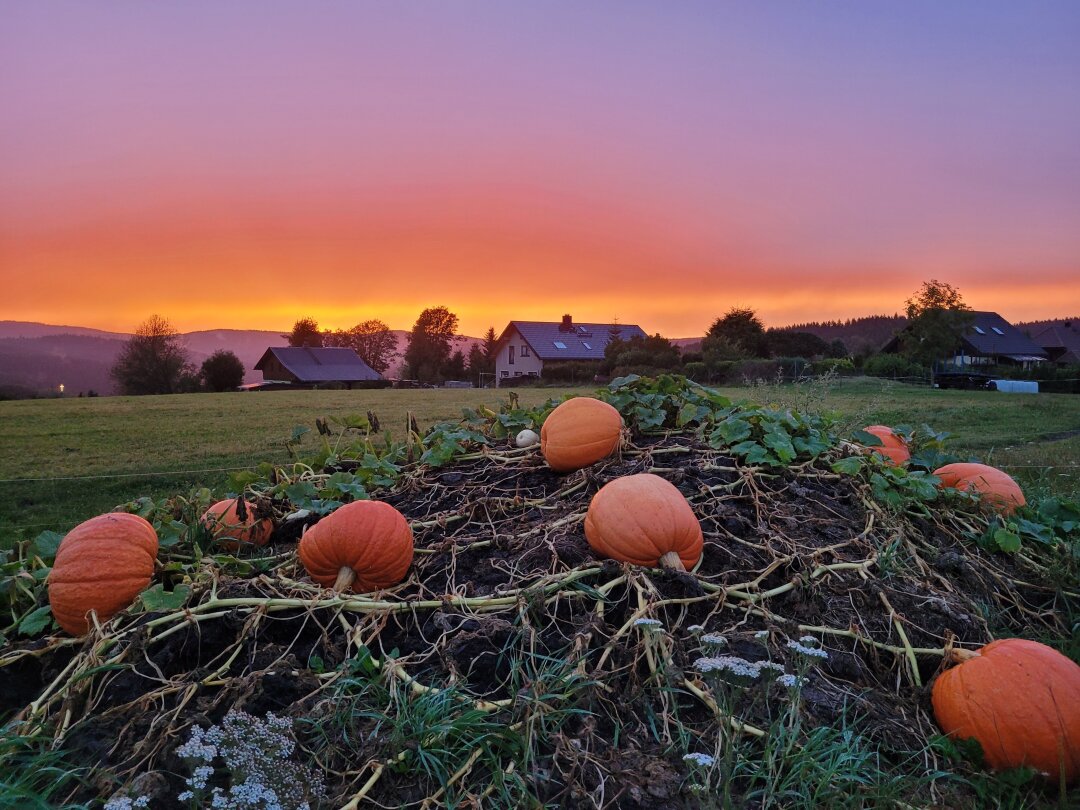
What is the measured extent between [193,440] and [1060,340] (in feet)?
223

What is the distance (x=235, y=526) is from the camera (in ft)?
12.8

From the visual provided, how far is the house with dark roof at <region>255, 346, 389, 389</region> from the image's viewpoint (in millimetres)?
47812

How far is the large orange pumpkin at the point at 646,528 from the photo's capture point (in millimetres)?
3059

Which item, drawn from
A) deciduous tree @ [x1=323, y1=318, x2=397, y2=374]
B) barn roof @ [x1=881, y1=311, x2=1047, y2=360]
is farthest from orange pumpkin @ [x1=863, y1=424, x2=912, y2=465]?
deciduous tree @ [x1=323, y1=318, x2=397, y2=374]

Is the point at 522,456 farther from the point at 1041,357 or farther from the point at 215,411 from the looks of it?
the point at 1041,357

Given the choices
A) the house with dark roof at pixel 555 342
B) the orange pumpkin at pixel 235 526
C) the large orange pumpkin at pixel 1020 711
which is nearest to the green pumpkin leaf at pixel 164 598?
the orange pumpkin at pixel 235 526

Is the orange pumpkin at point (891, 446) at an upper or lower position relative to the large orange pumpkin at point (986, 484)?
upper

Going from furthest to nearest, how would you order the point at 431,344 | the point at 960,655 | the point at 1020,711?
the point at 431,344 < the point at 960,655 < the point at 1020,711

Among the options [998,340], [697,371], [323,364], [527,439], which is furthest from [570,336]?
[527,439]

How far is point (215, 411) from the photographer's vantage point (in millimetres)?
17609

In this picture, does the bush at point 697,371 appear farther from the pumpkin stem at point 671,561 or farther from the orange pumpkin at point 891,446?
the pumpkin stem at point 671,561

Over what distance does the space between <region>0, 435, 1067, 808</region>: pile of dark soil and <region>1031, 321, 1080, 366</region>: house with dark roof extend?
211 ft

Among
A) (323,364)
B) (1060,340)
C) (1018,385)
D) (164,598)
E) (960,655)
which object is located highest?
(1060,340)

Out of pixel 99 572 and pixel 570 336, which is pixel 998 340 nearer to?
pixel 570 336
